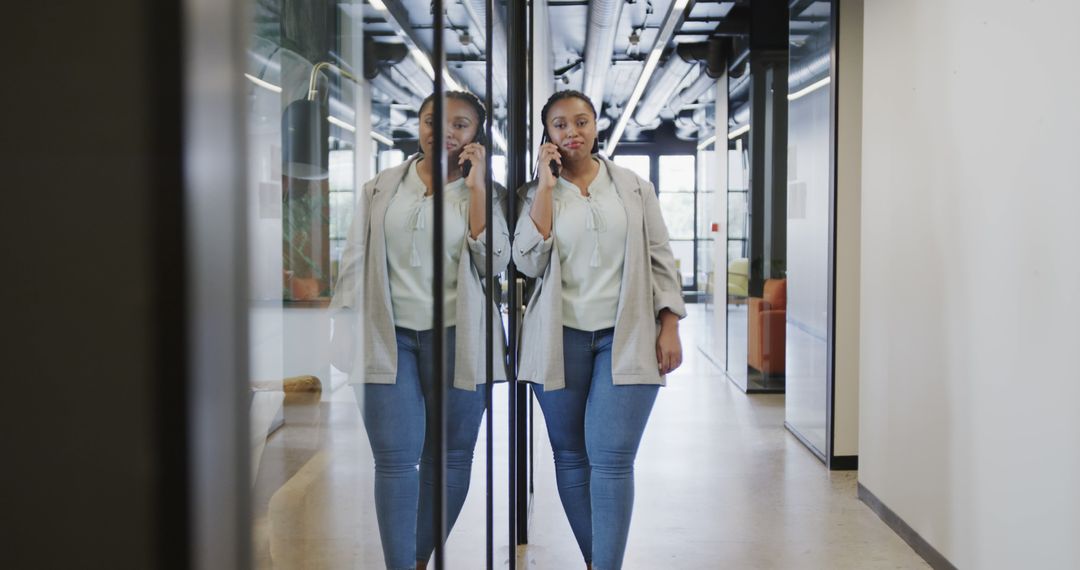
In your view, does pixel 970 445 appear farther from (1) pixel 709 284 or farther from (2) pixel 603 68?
(1) pixel 709 284

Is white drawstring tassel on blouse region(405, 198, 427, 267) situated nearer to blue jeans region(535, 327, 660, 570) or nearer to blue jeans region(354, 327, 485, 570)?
blue jeans region(354, 327, 485, 570)

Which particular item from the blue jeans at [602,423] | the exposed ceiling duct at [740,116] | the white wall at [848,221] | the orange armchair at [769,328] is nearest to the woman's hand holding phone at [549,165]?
the blue jeans at [602,423]

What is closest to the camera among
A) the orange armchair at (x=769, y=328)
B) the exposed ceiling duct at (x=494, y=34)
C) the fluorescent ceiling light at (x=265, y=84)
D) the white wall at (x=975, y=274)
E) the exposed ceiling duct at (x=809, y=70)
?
the fluorescent ceiling light at (x=265, y=84)

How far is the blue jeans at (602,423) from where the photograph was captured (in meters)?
2.68

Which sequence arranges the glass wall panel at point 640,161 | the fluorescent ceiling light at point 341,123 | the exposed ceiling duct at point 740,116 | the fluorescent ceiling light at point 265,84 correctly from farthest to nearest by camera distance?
the glass wall panel at point 640,161 → the exposed ceiling duct at point 740,116 → the fluorescent ceiling light at point 341,123 → the fluorescent ceiling light at point 265,84

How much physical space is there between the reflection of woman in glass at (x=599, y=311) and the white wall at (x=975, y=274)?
104 cm

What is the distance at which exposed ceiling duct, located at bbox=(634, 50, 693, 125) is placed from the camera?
9828 mm

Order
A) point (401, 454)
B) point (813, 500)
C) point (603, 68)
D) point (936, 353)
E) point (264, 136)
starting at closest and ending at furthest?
point (264, 136) < point (401, 454) < point (936, 353) < point (813, 500) < point (603, 68)

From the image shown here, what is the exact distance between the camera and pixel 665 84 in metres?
10.9

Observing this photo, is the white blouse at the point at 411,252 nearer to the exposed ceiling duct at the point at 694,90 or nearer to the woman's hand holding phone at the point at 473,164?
the woman's hand holding phone at the point at 473,164

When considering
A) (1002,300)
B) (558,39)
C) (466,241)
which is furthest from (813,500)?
(558,39)

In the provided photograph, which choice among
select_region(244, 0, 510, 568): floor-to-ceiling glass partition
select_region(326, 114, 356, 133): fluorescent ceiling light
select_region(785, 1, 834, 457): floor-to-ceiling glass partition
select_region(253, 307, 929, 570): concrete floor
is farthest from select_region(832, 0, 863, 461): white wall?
select_region(326, 114, 356, 133): fluorescent ceiling light

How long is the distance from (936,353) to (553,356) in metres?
1.56

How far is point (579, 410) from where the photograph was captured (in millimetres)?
2787
